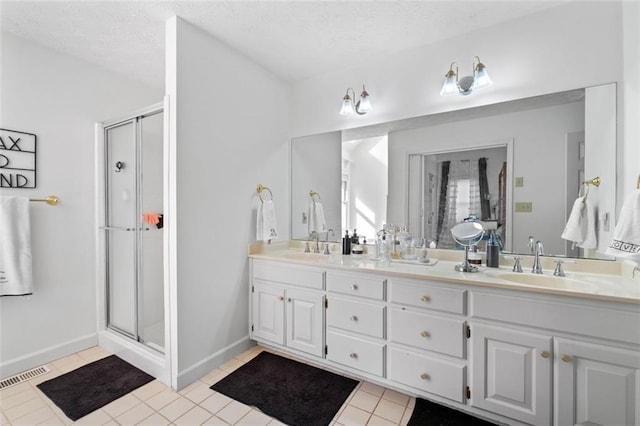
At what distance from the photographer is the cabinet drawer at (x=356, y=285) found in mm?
1751

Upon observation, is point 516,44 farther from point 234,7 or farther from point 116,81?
point 116,81

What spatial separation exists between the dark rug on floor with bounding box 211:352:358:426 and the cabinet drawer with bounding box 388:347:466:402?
380mm

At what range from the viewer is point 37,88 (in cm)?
208

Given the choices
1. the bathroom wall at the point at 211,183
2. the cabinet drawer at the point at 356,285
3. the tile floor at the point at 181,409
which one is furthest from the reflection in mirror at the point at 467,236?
the bathroom wall at the point at 211,183

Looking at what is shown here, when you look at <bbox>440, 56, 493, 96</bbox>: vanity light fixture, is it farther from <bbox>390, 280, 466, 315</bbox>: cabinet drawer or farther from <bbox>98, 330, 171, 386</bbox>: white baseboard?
<bbox>98, 330, 171, 386</bbox>: white baseboard

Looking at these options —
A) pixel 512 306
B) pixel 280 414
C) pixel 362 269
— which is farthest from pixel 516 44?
pixel 280 414

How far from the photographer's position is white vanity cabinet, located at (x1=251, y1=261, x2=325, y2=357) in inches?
78.6

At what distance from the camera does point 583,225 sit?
1642 mm

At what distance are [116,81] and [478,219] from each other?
3251mm

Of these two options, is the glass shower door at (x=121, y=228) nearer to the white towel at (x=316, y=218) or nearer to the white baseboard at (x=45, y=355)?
the white baseboard at (x=45, y=355)

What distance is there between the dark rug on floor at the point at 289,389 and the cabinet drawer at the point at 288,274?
624mm

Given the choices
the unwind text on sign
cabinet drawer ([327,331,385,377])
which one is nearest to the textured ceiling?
the unwind text on sign

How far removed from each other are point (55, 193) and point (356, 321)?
8.07 feet

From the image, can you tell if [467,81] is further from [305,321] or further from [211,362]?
[211,362]
